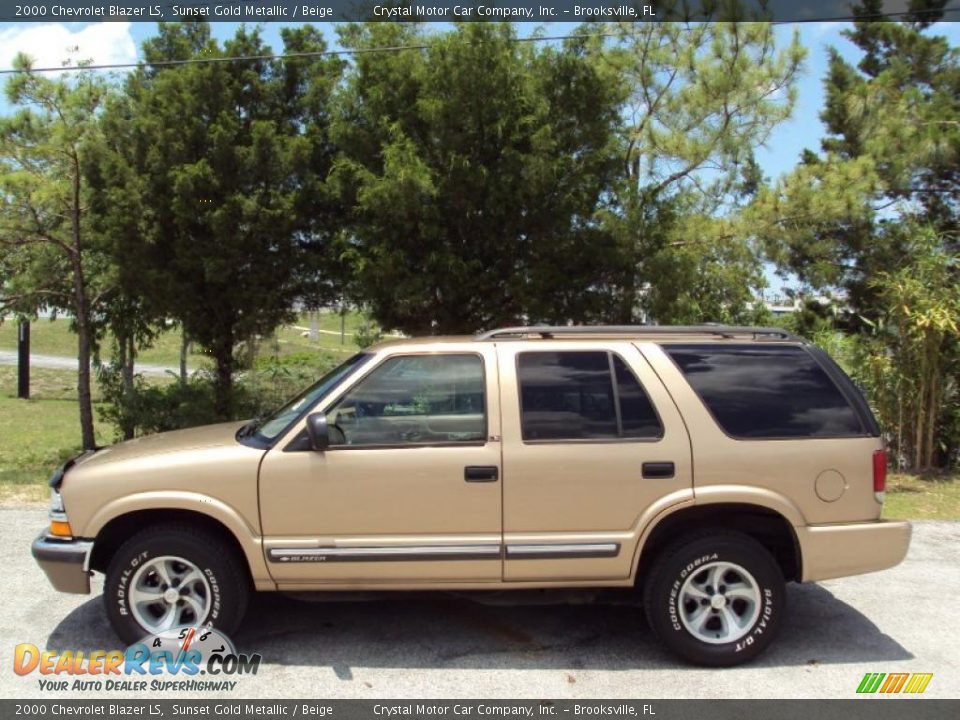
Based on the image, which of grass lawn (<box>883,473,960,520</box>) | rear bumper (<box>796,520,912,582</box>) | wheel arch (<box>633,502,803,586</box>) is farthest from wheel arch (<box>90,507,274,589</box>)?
grass lawn (<box>883,473,960,520</box>)

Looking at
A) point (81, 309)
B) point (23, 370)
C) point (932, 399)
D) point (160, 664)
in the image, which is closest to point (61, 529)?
point (160, 664)

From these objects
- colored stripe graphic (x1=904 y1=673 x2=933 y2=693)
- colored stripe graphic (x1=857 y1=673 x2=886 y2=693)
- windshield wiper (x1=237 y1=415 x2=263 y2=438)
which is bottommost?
colored stripe graphic (x1=904 y1=673 x2=933 y2=693)

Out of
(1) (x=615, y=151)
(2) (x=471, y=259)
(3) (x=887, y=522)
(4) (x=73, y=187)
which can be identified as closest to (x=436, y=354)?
(3) (x=887, y=522)

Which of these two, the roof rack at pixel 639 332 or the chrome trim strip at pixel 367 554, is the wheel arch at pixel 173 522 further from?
the roof rack at pixel 639 332

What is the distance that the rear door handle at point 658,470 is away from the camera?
4.48 m

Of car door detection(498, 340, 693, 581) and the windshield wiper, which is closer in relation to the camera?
car door detection(498, 340, 693, 581)

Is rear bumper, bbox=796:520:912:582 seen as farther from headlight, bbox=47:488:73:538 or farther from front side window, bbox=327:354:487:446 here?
headlight, bbox=47:488:73:538

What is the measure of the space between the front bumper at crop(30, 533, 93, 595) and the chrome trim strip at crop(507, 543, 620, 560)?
2304mm

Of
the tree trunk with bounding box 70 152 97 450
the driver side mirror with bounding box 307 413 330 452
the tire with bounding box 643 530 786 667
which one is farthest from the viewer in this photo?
the tree trunk with bounding box 70 152 97 450

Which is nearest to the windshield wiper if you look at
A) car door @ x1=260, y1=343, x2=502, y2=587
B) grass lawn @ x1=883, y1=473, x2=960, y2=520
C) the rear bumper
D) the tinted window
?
car door @ x1=260, y1=343, x2=502, y2=587

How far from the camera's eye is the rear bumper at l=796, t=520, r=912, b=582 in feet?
14.8

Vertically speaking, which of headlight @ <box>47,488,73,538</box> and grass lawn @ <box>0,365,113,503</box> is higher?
headlight @ <box>47,488,73,538</box>

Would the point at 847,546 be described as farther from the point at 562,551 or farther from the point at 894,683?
the point at 562,551

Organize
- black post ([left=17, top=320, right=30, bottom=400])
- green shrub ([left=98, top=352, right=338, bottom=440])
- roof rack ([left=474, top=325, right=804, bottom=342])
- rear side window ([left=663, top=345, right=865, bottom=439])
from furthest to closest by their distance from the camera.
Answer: black post ([left=17, top=320, right=30, bottom=400]) → green shrub ([left=98, top=352, right=338, bottom=440]) → roof rack ([left=474, top=325, right=804, bottom=342]) → rear side window ([left=663, top=345, right=865, bottom=439])
